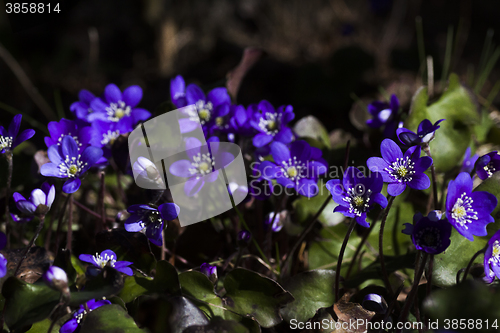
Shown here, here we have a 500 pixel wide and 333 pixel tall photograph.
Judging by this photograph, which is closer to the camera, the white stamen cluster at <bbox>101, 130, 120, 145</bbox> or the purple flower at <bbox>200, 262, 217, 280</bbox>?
the purple flower at <bbox>200, 262, 217, 280</bbox>

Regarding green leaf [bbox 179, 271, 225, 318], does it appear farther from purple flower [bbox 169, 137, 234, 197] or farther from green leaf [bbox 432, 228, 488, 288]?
green leaf [bbox 432, 228, 488, 288]

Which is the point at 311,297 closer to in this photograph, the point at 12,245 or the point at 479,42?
the point at 12,245

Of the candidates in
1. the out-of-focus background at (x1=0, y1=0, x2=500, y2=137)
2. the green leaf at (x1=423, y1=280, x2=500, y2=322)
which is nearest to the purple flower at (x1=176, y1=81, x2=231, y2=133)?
the green leaf at (x1=423, y1=280, x2=500, y2=322)

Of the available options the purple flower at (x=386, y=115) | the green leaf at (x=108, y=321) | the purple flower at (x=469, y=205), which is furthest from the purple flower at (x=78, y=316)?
the purple flower at (x=386, y=115)

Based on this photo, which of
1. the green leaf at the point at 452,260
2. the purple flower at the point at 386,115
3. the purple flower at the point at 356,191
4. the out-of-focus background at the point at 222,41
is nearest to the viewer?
the purple flower at the point at 356,191

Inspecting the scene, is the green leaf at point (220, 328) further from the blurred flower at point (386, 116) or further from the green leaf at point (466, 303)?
the blurred flower at point (386, 116)

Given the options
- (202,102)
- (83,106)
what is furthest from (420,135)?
(83,106)
